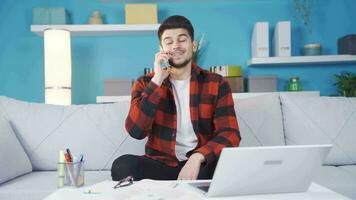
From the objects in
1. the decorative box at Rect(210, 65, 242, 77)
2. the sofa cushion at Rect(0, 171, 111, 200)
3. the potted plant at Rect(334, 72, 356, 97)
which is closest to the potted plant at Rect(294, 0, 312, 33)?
the potted plant at Rect(334, 72, 356, 97)

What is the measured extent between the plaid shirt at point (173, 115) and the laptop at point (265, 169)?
0.56 meters

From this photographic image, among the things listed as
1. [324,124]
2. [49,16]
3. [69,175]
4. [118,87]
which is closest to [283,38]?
[324,124]

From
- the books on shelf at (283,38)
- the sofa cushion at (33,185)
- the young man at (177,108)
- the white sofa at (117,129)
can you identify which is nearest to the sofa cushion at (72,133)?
the white sofa at (117,129)

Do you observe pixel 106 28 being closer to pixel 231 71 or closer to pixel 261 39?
pixel 231 71

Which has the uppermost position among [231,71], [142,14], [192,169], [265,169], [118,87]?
[142,14]

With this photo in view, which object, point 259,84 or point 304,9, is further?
point 304,9

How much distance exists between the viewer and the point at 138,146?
185 cm

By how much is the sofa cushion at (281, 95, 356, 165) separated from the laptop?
108cm

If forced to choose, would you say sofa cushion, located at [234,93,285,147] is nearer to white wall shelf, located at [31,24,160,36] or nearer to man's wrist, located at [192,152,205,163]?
man's wrist, located at [192,152,205,163]

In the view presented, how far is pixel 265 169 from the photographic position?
82 cm

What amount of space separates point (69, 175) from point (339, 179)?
112 centimetres

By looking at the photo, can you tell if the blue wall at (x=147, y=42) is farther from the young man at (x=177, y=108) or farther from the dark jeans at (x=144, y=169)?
the dark jeans at (x=144, y=169)

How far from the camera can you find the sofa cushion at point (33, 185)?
143 cm

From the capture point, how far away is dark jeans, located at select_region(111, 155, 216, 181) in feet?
4.23
